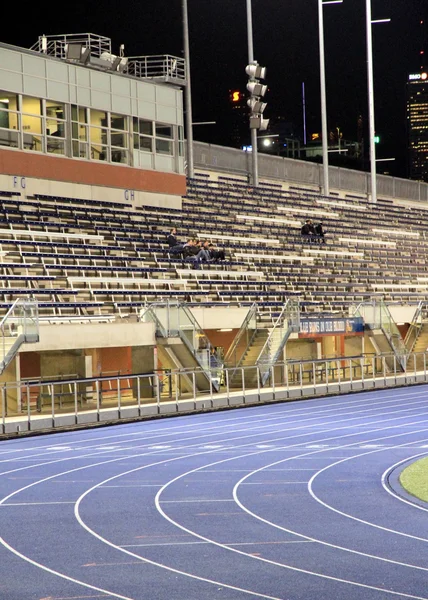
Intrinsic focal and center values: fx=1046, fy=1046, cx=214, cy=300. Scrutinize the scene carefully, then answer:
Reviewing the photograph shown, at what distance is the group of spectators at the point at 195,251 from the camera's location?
97.8 ft

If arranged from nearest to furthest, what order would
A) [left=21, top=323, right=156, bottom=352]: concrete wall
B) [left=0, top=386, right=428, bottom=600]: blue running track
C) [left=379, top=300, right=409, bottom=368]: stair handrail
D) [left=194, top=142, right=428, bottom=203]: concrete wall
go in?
1. [left=0, top=386, right=428, bottom=600]: blue running track
2. [left=21, top=323, right=156, bottom=352]: concrete wall
3. [left=379, top=300, right=409, bottom=368]: stair handrail
4. [left=194, top=142, right=428, bottom=203]: concrete wall

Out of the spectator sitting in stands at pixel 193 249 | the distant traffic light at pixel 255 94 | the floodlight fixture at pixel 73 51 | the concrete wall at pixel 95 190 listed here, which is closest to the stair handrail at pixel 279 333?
the spectator sitting in stands at pixel 193 249

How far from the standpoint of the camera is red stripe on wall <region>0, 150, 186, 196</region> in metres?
28.7

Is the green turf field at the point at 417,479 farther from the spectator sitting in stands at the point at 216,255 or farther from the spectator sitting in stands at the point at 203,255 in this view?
the spectator sitting in stands at the point at 216,255

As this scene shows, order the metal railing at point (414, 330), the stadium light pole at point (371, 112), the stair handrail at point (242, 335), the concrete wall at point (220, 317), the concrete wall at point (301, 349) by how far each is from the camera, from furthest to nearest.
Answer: the stadium light pole at point (371, 112) < the metal railing at point (414, 330) < the concrete wall at point (301, 349) < the stair handrail at point (242, 335) < the concrete wall at point (220, 317)

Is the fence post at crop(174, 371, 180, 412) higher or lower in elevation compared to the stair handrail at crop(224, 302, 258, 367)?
lower

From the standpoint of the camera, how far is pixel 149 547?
30.3 ft

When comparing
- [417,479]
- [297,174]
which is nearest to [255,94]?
[297,174]

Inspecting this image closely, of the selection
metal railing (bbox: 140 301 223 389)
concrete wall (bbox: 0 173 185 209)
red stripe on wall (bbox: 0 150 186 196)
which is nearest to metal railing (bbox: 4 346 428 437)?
metal railing (bbox: 140 301 223 389)

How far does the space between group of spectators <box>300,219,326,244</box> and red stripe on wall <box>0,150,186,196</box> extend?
515 cm

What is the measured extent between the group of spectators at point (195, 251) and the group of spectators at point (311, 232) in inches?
284

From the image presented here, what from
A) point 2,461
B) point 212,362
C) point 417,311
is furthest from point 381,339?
point 2,461

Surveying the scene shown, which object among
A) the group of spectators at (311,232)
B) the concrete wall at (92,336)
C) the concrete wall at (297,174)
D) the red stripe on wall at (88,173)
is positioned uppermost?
the concrete wall at (297,174)

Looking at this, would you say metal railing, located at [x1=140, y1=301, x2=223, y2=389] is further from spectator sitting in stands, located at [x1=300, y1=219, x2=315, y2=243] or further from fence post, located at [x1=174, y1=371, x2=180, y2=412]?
spectator sitting in stands, located at [x1=300, y1=219, x2=315, y2=243]
